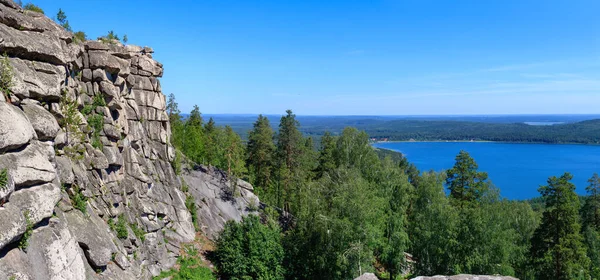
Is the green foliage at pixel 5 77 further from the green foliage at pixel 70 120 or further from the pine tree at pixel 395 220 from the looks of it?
the pine tree at pixel 395 220

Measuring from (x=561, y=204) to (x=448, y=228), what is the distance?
6148 mm

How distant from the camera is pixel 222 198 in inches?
1107

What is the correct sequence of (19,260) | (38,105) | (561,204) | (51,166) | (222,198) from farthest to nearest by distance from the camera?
(222,198), (561,204), (38,105), (51,166), (19,260)

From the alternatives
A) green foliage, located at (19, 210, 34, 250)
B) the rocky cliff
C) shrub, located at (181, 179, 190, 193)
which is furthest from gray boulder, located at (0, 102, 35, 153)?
shrub, located at (181, 179, 190, 193)

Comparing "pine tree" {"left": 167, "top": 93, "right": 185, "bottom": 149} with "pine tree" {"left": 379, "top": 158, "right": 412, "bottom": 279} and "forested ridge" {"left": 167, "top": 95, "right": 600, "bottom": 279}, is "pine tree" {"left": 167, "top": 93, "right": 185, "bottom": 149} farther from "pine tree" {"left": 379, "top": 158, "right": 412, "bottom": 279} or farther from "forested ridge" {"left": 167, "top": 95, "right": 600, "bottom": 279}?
"pine tree" {"left": 379, "top": 158, "right": 412, "bottom": 279}

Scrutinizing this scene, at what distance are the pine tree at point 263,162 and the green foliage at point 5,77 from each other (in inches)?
957

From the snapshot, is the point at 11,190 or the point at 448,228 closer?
the point at 11,190

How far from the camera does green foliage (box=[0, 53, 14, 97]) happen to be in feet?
31.8

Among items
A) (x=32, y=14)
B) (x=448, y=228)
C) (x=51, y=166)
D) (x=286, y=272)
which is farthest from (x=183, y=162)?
(x=448, y=228)

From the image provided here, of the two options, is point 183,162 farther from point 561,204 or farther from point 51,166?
point 561,204

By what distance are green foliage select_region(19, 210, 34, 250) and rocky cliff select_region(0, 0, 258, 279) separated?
0.08 feet

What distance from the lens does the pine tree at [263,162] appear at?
33844 millimetres

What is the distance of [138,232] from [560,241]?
73.6ft

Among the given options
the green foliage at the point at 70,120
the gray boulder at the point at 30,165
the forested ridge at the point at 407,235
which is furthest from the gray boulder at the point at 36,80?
the forested ridge at the point at 407,235
